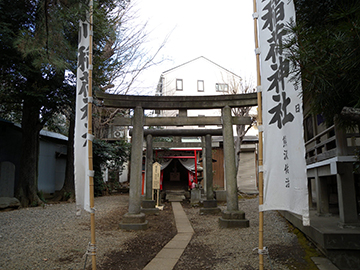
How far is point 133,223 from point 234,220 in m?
2.80

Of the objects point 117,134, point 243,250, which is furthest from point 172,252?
point 117,134

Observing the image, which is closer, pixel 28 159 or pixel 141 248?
pixel 141 248

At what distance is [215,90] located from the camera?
23.9m

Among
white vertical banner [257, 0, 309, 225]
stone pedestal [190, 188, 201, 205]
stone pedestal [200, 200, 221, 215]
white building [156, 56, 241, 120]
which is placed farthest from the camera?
white building [156, 56, 241, 120]

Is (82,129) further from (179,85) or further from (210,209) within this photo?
(179,85)

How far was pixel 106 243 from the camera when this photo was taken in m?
5.91

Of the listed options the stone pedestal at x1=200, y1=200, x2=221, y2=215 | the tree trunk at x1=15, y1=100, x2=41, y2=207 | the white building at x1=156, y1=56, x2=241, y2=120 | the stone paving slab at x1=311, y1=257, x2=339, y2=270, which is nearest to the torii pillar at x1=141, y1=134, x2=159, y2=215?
the stone pedestal at x1=200, y1=200, x2=221, y2=215

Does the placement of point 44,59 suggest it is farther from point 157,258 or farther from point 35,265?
point 157,258

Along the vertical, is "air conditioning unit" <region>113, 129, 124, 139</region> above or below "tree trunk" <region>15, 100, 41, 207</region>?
above

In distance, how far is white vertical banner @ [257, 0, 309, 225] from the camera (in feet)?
11.1

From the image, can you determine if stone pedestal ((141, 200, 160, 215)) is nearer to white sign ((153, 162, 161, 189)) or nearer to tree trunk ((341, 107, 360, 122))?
white sign ((153, 162, 161, 189))

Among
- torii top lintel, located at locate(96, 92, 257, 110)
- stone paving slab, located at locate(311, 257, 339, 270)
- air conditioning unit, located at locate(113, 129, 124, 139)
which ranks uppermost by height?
air conditioning unit, located at locate(113, 129, 124, 139)

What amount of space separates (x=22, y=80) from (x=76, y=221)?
594 centimetres

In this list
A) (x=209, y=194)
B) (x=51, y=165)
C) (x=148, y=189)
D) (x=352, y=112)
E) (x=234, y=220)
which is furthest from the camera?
(x=51, y=165)
